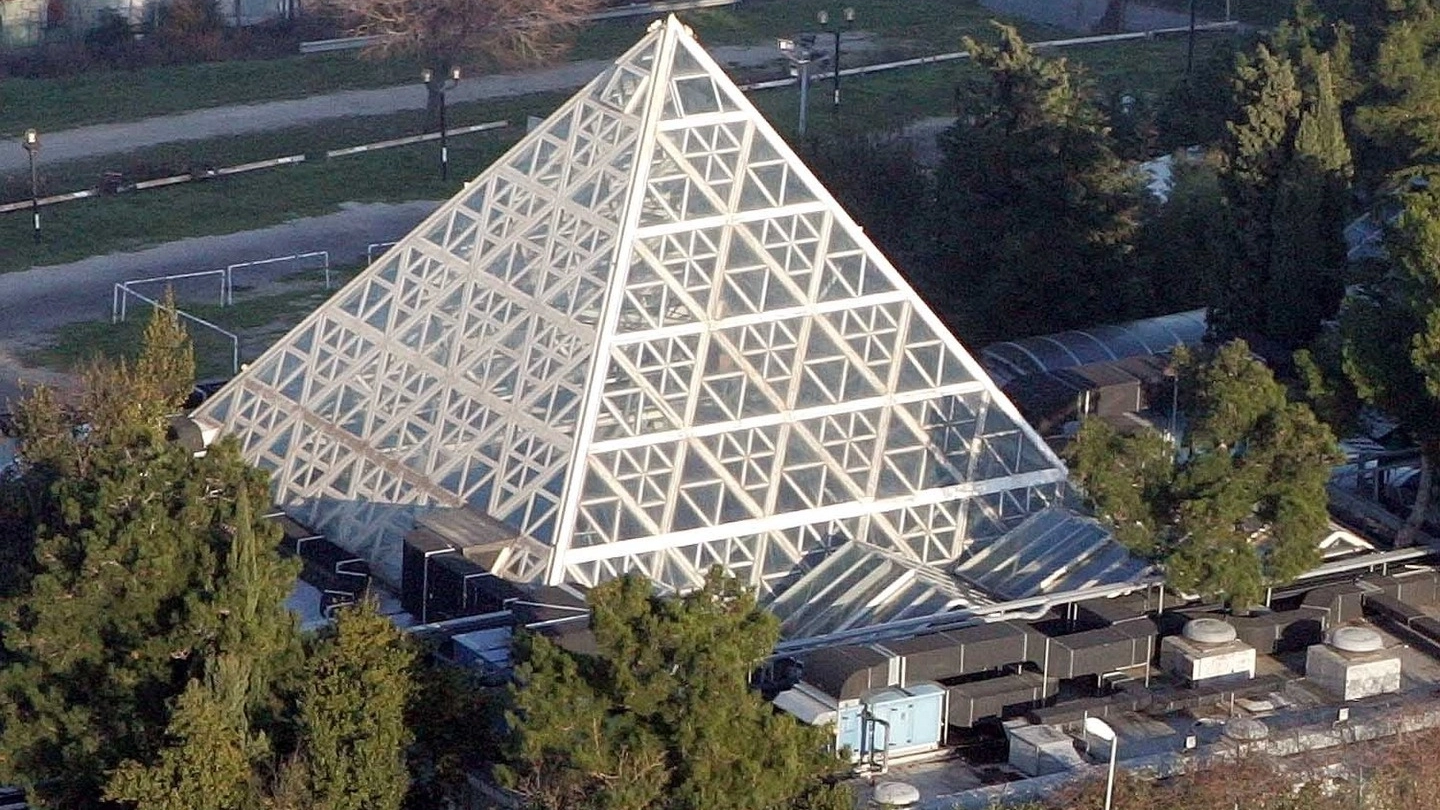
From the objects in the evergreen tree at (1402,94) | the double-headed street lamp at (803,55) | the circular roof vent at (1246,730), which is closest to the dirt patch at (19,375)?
the double-headed street lamp at (803,55)

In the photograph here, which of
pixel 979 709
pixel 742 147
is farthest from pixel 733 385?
pixel 979 709

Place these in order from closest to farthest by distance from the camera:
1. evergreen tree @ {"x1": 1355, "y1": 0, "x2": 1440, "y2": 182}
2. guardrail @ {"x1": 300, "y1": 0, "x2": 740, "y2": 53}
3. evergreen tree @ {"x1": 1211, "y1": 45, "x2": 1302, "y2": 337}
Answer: evergreen tree @ {"x1": 1211, "y1": 45, "x2": 1302, "y2": 337} → evergreen tree @ {"x1": 1355, "y1": 0, "x2": 1440, "y2": 182} → guardrail @ {"x1": 300, "y1": 0, "x2": 740, "y2": 53}

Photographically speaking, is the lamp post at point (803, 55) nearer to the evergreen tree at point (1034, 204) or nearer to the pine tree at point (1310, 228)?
the evergreen tree at point (1034, 204)

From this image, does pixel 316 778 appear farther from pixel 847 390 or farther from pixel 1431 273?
pixel 1431 273

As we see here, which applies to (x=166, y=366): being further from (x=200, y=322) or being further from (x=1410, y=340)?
(x=1410, y=340)

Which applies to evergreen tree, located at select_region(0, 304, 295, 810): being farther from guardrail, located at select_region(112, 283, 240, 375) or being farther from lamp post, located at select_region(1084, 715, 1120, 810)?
guardrail, located at select_region(112, 283, 240, 375)

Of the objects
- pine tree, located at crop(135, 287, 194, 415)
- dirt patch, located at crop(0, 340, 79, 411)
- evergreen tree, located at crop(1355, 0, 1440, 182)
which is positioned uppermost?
evergreen tree, located at crop(1355, 0, 1440, 182)

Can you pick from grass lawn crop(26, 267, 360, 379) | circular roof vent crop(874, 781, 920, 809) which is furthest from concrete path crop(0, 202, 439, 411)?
circular roof vent crop(874, 781, 920, 809)
